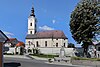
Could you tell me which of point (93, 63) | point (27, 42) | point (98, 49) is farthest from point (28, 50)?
point (93, 63)

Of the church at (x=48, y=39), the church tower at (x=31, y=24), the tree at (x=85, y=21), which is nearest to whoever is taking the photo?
the tree at (x=85, y=21)

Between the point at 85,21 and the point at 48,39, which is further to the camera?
the point at 48,39

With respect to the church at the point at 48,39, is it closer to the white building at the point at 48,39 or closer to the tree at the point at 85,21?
the white building at the point at 48,39

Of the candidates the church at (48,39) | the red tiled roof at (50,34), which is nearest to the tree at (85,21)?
the church at (48,39)

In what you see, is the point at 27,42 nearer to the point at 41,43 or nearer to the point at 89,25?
the point at 41,43

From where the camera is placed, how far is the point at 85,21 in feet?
192

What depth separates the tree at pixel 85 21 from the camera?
5875cm

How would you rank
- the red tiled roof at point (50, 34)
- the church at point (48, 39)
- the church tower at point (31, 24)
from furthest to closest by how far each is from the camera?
the church tower at point (31, 24), the red tiled roof at point (50, 34), the church at point (48, 39)

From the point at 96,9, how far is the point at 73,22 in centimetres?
638

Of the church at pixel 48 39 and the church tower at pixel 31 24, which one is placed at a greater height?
the church tower at pixel 31 24

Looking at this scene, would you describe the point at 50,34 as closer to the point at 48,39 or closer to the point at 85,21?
the point at 48,39

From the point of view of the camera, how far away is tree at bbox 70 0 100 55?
193 ft

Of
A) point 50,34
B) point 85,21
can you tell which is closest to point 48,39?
point 50,34

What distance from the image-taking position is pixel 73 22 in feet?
199
